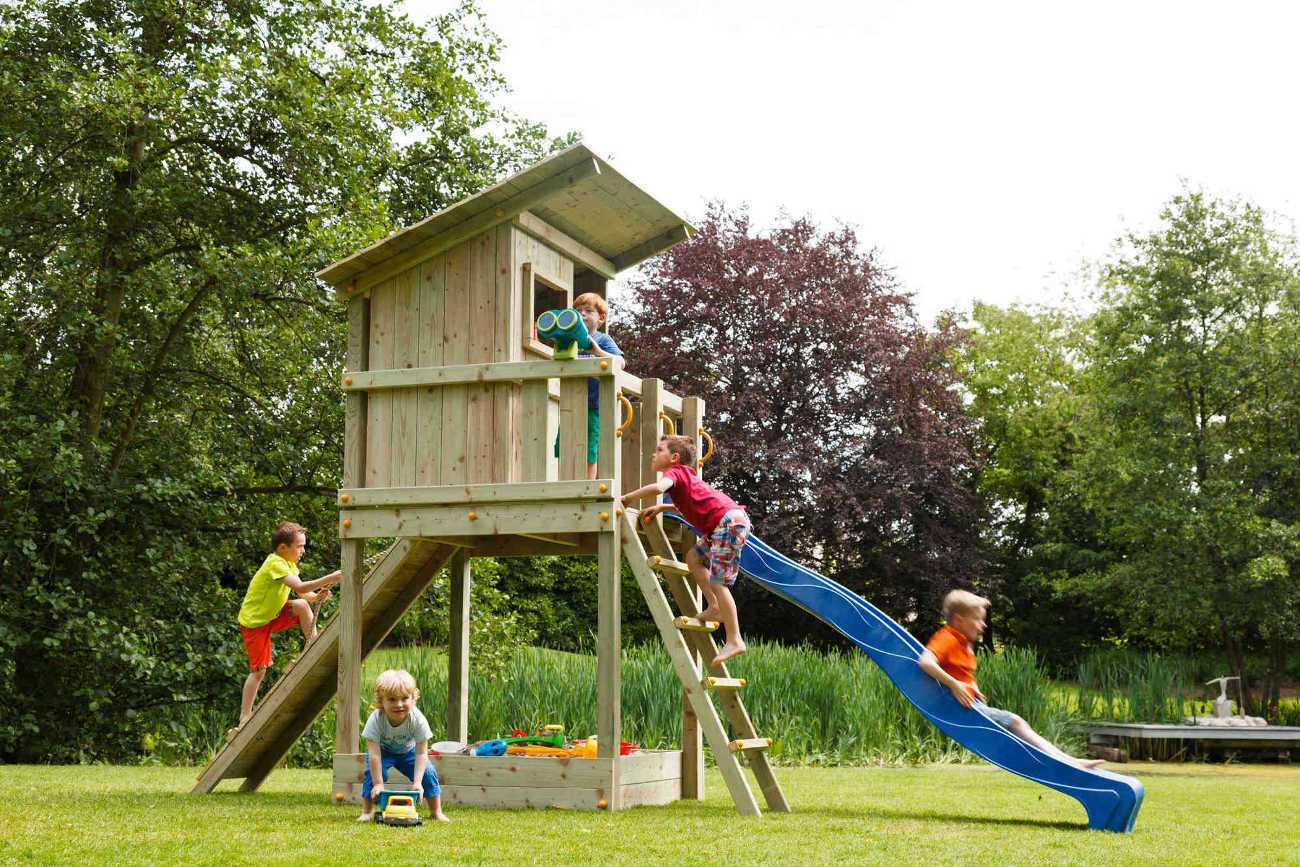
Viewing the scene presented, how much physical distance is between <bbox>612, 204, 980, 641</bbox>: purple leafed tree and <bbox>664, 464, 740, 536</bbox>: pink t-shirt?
16781 mm

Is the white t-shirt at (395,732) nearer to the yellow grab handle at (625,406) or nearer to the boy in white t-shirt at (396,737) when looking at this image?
the boy in white t-shirt at (396,737)

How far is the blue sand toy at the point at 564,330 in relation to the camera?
8109 millimetres

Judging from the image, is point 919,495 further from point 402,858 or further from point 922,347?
point 402,858

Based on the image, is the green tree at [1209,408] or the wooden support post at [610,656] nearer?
the wooden support post at [610,656]

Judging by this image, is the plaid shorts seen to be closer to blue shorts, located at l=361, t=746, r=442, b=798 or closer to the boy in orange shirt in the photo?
the boy in orange shirt

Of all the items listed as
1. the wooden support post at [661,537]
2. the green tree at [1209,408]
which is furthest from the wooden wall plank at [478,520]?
the green tree at [1209,408]

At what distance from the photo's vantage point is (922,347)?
1092 inches

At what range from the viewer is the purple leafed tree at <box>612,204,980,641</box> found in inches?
1001

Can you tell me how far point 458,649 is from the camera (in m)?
10.3

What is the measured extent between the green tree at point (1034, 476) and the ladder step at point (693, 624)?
17.2m

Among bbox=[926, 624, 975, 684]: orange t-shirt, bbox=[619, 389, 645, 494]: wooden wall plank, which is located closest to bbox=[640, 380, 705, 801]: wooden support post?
bbox=[619, 389, 645, 494]: wooden wall plank

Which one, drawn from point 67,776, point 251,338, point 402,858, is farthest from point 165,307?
point 402,858

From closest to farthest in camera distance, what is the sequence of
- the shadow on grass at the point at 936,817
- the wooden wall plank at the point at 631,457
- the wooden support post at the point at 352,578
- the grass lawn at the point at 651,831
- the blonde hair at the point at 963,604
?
the grass lawn at the point at 651,831, the shadow on grass at the point at 936,817, the blonde hair at the point at 963,604, the wooden support post at the point at 352,578, the wooden wall plank at the point at 631,457

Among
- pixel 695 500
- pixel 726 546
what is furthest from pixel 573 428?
pixel 726 546
